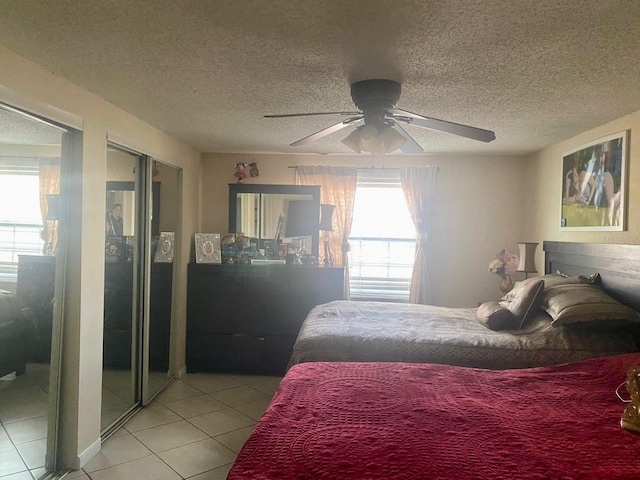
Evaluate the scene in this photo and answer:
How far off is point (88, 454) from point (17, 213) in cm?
153

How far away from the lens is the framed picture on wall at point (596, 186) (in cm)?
318

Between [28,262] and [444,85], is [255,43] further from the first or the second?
[28,262]

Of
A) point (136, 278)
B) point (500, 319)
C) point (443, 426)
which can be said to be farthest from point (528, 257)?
point (136, 278)

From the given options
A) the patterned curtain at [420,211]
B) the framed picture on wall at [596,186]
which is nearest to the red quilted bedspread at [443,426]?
the framed picture on wall at [596,186]

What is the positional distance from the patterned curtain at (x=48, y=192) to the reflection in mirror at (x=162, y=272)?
1.24 metres

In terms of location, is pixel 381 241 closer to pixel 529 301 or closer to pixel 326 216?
pixel 326 216

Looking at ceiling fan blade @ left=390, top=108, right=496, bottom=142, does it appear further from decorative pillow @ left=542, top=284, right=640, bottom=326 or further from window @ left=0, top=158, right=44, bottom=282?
window @ left=0, top=158, right=44, bottom=282

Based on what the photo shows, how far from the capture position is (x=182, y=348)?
4.62m

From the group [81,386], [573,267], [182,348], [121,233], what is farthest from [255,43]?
[182,348]

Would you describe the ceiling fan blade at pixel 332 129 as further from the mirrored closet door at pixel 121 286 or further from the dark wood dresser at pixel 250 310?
the dark wood dresser at pixel 250 310

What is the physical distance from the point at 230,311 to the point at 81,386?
6.24ft

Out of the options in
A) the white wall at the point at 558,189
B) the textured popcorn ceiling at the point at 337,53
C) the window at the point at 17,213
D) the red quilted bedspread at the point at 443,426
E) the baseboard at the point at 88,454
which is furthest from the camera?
the white wall at the point at 558,189

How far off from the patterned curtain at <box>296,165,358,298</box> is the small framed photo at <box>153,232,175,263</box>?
1463mm

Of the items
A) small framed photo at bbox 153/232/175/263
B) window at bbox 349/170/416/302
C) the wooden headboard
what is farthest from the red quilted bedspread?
window at bbox 349/170/416/302
